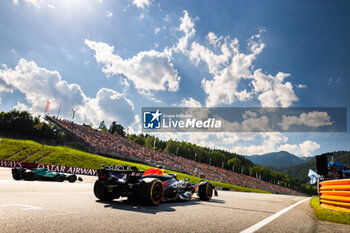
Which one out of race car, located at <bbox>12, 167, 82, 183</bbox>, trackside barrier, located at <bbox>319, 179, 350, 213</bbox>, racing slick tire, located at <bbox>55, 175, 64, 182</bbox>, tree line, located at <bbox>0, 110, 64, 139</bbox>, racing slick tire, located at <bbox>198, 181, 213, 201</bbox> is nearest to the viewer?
trackside barrier, located at <bbox>319, 179, 350, 213</bbox>

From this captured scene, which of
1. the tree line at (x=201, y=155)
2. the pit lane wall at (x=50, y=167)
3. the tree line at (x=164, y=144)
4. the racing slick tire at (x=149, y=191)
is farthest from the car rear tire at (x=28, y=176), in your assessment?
the tree line at (x=201, y=155)

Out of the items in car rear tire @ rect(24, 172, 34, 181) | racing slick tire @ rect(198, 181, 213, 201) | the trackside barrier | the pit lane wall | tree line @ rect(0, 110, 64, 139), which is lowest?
the pit lane wall

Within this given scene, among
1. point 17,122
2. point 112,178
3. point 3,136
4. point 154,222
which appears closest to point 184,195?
point 112,178

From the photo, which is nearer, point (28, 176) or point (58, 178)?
point (28, 176)

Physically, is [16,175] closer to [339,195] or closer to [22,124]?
[339,195]

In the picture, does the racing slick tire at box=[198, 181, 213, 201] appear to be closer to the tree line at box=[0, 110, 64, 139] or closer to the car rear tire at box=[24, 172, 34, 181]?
the car rear tire at box=[24, 172, 34, 181]

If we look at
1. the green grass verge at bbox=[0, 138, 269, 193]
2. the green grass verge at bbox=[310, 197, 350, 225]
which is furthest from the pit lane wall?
the green grass verge at bbox=[310, 197, 350, 225]

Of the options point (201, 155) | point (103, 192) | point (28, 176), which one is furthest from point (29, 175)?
point (201, 155)

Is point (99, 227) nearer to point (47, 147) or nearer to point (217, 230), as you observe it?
point (217, 230)

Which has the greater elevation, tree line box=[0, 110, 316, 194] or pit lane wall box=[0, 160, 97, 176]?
tree line box=[0, 110, 316, 194]

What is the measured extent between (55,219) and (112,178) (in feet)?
9.91

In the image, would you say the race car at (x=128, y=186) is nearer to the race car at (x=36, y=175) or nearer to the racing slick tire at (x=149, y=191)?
the racing slick tire at (x=149, y=191)

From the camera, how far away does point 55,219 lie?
373 centimetres

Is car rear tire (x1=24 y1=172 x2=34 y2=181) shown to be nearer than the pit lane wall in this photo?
Yes
